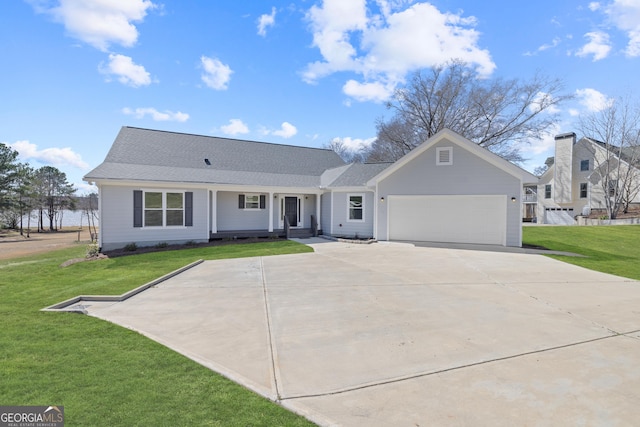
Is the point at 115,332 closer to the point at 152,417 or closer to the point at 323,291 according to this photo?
the point at 152,417

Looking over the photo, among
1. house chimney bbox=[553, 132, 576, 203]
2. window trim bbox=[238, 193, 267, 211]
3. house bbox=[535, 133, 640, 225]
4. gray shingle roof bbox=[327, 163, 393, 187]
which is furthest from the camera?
house chimney bbox=[553, 132, 576, 203]

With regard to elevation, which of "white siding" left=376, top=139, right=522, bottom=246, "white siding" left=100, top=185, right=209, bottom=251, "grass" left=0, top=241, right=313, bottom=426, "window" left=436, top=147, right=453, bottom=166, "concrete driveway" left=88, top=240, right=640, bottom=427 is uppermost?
"window" left=436, top=147, right=453, bottom=166

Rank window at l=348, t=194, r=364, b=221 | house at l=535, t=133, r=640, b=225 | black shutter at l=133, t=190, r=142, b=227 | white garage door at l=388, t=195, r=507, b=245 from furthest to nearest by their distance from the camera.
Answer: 1. house at l=535, t=133, r=640, b=225
2. window at l=348, t=194, r=364, b=221
3. white garage door at l=388, t=195, r=507, b=245
4. black shutter at l=133, t=190, r=142, b=227

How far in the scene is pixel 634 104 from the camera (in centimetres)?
2769

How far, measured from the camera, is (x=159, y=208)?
1428cm

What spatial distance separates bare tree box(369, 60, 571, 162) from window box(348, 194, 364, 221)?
1694cm

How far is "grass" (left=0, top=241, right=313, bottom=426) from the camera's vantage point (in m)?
2.68

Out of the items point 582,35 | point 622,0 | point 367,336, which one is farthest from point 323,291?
point 582,35

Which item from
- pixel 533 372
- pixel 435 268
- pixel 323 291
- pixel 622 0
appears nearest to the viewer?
pixel 533 372

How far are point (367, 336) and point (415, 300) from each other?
220 centimetres

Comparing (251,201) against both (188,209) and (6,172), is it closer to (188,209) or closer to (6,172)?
(188,209)

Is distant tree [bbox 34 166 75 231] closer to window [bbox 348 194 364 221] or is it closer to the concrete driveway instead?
window [bbox 348 194 364 221]

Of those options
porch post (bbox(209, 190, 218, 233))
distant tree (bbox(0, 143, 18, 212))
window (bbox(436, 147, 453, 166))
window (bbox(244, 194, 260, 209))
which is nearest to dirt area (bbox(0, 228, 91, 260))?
distant tree (bbox(0, 143, 18, 212))

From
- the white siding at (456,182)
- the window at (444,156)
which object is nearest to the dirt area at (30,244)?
the white siding at (456,182)
